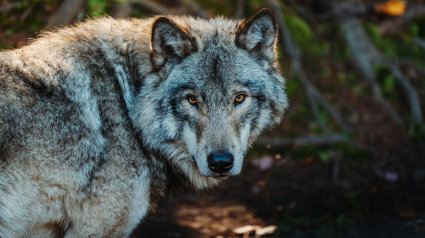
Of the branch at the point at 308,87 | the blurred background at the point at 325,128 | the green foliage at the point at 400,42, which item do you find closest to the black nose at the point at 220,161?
the blurred background at the point at 325,128

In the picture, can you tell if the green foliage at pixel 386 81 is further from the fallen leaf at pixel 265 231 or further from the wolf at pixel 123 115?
the wolf at pixel 123 115

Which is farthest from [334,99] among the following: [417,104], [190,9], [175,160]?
[175,160]

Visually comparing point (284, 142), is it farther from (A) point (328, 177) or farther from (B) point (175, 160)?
(B) point (175, 160)

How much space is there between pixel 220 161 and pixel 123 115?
94cm

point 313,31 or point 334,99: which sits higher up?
point 313,31

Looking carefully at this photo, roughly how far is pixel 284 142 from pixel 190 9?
331 cm

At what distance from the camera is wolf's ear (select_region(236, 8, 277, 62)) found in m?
2.99

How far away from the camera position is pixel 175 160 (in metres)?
3.10

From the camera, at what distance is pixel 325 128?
19.5 feet

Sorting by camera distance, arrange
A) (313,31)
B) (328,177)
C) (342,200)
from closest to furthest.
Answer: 1. (342,200)
2. (328,177)
3. (313,31)

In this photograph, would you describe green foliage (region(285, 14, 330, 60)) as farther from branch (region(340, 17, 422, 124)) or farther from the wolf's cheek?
the wolf's cheek

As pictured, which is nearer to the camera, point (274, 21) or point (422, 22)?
point (274, 21)

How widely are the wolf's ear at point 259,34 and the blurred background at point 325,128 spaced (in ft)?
5.96

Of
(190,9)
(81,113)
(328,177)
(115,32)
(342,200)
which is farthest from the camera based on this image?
(190,9)
